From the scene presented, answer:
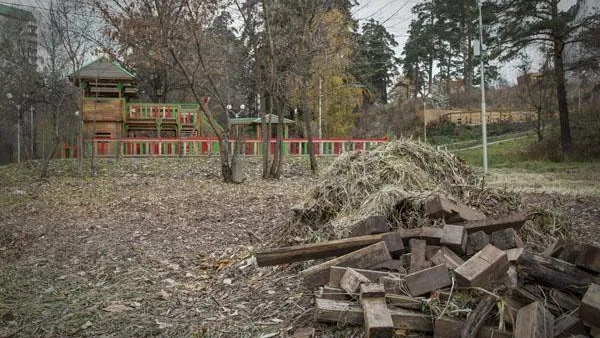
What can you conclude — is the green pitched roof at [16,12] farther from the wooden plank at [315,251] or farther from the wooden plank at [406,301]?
the wooden plank at [406,301]

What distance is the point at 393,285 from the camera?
328 cm

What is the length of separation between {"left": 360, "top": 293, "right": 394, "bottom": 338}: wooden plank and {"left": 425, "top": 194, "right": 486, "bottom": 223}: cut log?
131cm

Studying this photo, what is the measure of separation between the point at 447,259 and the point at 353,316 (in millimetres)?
822

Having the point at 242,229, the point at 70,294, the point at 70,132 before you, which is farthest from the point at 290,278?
the point at 70,132

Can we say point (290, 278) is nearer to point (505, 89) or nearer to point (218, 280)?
point (218, 280)

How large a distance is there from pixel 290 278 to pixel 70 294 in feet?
6.87

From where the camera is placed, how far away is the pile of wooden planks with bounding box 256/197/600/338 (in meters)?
2.83

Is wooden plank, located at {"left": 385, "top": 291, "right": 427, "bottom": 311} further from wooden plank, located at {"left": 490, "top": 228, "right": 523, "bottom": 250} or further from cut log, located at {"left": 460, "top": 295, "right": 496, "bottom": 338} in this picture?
wooden plank, located at {"left": 490, "top": 228, "right": 523, "bottom": 250}

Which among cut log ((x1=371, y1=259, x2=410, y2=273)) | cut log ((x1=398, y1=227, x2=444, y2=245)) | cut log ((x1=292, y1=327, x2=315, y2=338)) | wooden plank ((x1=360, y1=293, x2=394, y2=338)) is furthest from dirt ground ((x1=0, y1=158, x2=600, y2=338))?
cut log ((x1=398, y1=227, x2=444, y2=245))

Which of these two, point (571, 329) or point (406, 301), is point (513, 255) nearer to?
point (571, 329)

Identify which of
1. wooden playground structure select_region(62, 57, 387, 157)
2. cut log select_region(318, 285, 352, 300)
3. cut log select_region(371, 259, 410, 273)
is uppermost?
wooden playground structure select_region(62, 57, 387, 157)

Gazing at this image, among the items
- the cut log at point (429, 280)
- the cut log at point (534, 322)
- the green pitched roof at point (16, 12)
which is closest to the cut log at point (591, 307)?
the cut log at point (534, 322)

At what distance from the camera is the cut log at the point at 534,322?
2643 millimetres

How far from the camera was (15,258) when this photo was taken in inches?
237
